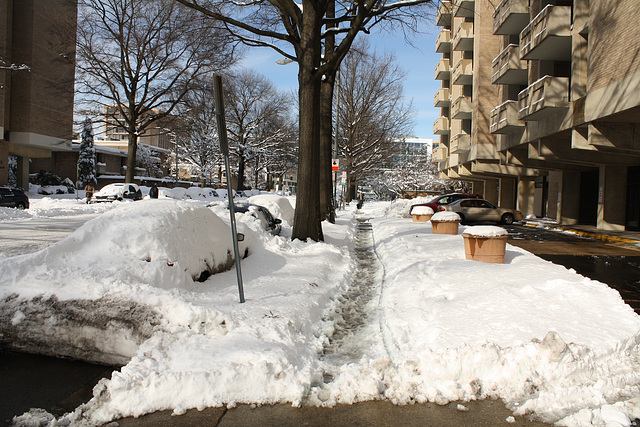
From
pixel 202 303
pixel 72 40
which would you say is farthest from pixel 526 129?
pixel 72 40

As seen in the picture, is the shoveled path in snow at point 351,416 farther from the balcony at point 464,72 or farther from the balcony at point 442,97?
the balcony at point 442,97

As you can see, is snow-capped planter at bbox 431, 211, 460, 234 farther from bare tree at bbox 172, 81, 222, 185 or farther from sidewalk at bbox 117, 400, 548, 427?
bare tree at bbox 172, 81, 222, 185

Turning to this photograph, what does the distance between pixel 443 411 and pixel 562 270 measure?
517 centimetres

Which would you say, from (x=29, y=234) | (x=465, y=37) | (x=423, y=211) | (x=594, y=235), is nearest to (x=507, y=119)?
(x=423, y=211)

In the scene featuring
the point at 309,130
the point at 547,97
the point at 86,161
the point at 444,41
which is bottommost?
the point at 309,130

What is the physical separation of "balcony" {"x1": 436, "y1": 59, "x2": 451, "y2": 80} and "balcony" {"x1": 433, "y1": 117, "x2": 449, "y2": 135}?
4.92 m

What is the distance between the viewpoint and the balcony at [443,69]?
1922 inches

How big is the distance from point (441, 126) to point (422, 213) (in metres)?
30.7

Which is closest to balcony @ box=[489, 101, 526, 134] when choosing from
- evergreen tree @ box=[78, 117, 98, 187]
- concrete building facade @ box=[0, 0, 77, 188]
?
concrete building facade @ box=[0, 0, 77, 188]

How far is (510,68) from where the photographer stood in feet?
86.1

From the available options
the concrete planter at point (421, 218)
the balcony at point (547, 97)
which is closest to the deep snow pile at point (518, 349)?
the concrete planter at point (421, 218)

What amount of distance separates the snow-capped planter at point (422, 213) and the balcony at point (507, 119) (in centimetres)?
811

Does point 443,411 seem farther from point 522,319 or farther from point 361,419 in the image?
point 522,319

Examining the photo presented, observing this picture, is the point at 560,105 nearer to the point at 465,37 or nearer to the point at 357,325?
the point at 357,325
